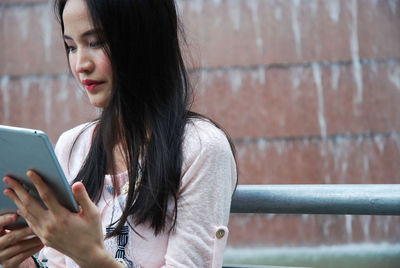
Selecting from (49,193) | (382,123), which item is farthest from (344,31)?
(49,193)

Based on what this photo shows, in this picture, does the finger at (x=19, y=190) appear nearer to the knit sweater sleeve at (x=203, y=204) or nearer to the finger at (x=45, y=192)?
the finger at (x=45, y=192)

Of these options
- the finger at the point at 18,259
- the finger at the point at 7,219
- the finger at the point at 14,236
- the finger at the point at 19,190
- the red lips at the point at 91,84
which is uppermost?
the red lips at the point at 91,84

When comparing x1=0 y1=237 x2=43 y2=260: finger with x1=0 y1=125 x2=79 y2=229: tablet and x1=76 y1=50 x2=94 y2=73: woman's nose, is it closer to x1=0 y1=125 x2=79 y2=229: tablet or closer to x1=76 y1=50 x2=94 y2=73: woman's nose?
x1=0 y1=125 x2=79 y2=229: tablet

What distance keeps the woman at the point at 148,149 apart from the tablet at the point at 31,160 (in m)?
0.19

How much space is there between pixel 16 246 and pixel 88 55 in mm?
462

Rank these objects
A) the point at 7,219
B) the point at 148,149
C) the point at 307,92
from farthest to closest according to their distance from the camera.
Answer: the point at 307,92
the point at 148,149
the point at 7,219

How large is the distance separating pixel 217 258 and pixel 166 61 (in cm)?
47

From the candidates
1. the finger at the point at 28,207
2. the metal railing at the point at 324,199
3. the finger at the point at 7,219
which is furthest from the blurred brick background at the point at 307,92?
the finger at the point at 28,207

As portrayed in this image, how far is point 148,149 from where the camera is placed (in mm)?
1368

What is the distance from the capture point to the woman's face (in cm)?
→ 136

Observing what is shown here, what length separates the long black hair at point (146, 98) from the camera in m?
1.33

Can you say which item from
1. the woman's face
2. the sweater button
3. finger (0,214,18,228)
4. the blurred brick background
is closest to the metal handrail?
the sweater button

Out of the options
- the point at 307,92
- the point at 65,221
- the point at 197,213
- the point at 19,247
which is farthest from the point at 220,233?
the point at 307,92

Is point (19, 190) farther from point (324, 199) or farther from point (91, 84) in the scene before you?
point (324, 199)
